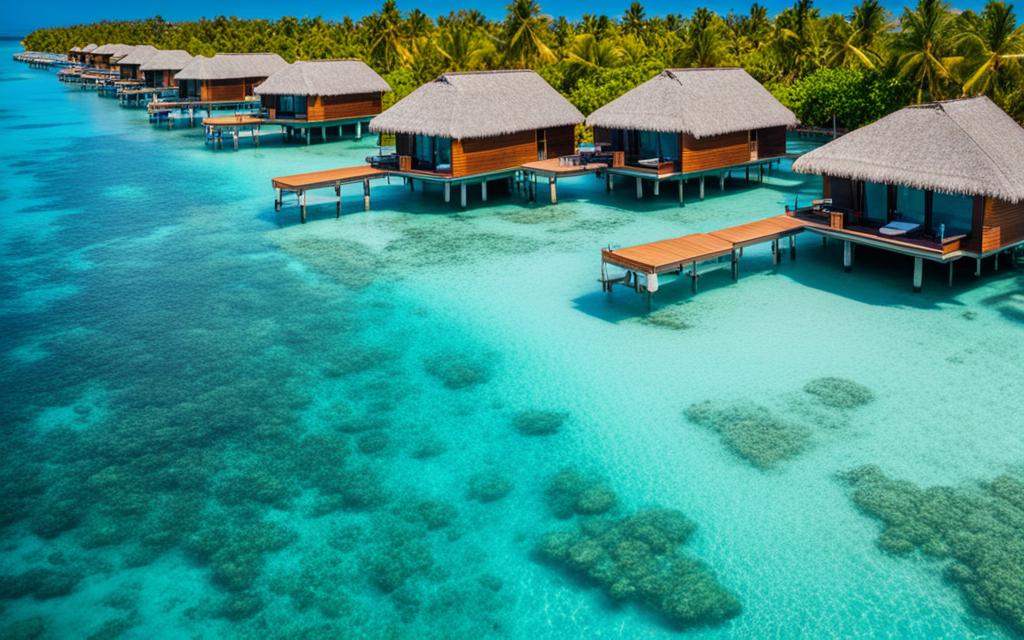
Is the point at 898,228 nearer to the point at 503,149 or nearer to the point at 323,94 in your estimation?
the point at 503,149

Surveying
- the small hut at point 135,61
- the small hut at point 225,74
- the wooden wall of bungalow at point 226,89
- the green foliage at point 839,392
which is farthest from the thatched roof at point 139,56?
the green foliage at point 839,392

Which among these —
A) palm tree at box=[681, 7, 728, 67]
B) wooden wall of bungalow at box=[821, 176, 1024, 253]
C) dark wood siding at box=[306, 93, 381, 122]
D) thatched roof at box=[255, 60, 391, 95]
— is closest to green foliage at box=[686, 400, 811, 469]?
wooden wall of bungalow at box=[821, 176, 1024, 253]

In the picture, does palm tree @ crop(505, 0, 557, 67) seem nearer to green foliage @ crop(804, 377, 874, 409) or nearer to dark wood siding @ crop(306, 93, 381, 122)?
dark wood siding @ crop(306, 93, 381, 122)

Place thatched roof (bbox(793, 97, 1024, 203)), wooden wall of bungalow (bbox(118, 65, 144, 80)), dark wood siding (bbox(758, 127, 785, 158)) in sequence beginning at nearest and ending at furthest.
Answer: thatched roof (bbox(793, 97, 1024, 203)) → dark wood siding (bbox(758, 127, 785, 158)) → wooden wall of bungalow (bbox(118, 65, 144, 80))

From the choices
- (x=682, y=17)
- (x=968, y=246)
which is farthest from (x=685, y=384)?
(x=682, y=17)

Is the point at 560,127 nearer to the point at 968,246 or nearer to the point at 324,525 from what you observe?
the point at 968,246

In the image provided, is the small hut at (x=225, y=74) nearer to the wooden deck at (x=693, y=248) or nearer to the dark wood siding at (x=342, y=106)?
the dark wood siding at (x=342, y=106)
